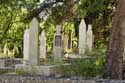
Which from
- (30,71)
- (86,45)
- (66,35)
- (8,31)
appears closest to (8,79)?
(30,71)

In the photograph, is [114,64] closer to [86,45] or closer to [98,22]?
[86,45]

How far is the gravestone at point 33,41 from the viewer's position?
1134 centimetres

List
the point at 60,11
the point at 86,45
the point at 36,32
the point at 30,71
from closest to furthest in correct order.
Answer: the point at 30,71 → the point at 36,32 → the point at 86,45 → the point at 60,11

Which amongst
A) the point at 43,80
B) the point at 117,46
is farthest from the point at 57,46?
the point at 43,80

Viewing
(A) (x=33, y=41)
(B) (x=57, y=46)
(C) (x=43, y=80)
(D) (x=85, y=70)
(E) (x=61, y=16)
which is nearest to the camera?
(C) (x=43, y=80)

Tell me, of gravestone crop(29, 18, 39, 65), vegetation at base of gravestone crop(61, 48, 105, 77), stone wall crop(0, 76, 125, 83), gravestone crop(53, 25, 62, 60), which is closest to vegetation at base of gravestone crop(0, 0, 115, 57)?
gravestone crop(53, 25, 62, 60)

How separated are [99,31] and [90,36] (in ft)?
21.3

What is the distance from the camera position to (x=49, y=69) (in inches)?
417

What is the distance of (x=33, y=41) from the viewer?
452 inches

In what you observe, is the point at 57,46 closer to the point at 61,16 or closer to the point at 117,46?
the point at 61,16

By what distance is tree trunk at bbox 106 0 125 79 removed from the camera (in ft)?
32.5

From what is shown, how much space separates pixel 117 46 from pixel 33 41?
2645 millimetres

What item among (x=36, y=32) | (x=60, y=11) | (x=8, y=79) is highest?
(x=60, y=11)

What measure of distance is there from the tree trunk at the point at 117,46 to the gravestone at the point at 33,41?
231cm
